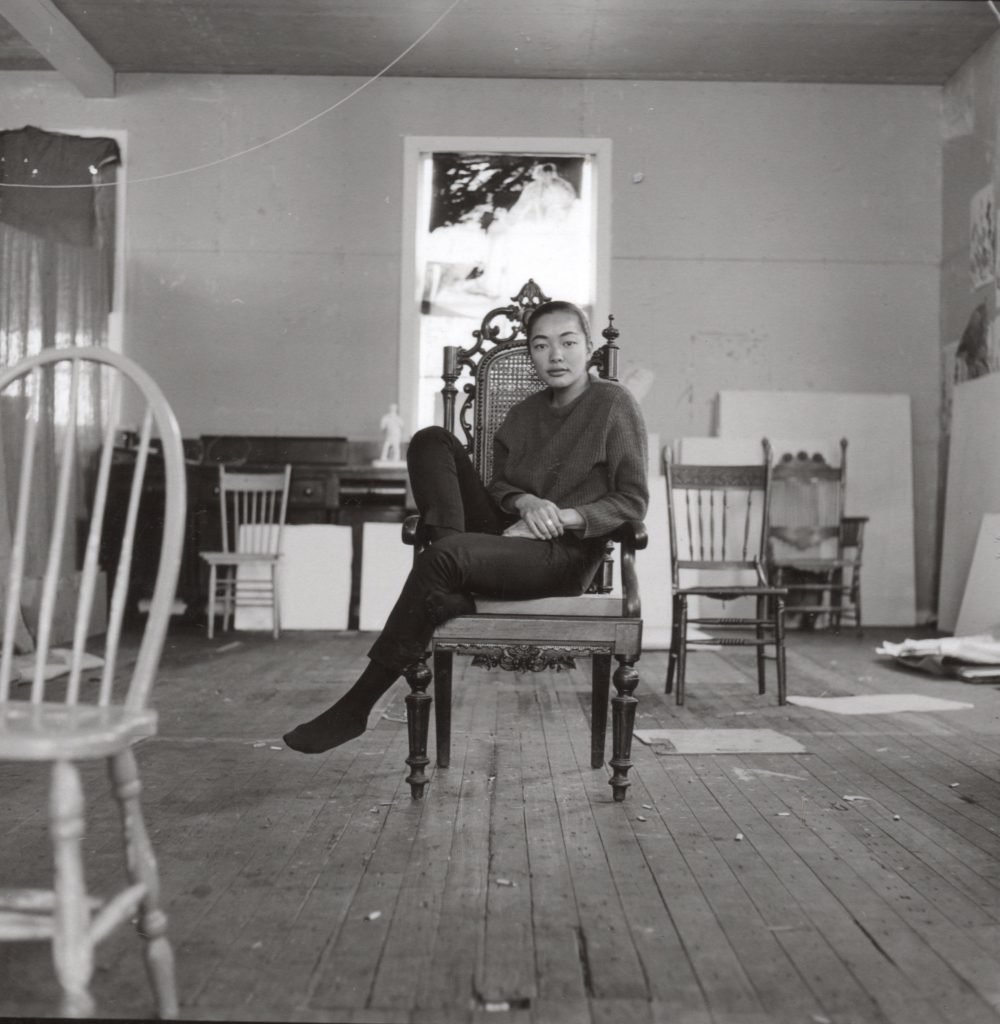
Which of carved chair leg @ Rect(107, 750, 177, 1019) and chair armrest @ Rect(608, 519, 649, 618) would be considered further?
chair armrest @ Rect(608, 519, 649, 618)

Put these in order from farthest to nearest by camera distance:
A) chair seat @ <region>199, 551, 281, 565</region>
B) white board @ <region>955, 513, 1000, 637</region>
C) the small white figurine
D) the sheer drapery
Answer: the small white figurine
chair seat @ <region>199, 551, 281, 565</region>
white board @ <region>955, 513, 1000, 637</region>
the sheer drapery

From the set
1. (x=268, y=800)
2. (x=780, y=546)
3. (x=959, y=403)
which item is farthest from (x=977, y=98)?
(x=268, y=800)

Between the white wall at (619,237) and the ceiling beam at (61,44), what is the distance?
0.18 m

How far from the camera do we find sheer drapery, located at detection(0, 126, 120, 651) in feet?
16.4

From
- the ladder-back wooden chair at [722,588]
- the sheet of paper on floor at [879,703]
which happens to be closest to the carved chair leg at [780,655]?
the ladder-back wooden chair at [722,588]

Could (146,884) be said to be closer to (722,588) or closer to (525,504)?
(525,504)

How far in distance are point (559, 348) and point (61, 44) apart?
5.05 metres

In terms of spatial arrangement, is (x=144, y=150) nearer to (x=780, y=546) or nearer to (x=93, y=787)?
(x=780, y=546)

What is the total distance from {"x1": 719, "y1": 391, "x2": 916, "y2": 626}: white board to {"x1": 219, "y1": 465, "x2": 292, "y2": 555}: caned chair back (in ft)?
9.63

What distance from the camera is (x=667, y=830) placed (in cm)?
229

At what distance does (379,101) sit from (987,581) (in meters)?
4.89

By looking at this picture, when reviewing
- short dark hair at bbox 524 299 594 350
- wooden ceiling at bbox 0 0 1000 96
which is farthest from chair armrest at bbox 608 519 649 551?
wooden ceiling at bbox 0 0 1000 96

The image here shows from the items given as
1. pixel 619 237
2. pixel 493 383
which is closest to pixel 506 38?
pixel 619 237

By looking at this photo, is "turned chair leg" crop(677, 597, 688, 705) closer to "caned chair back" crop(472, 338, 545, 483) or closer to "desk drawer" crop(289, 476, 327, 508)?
"caned chair back" crop(472, 338, 545, 483)
